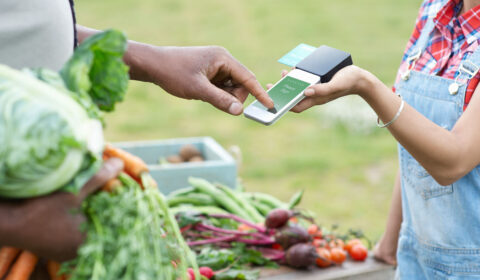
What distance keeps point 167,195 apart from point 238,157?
19.5 inches

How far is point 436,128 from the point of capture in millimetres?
1564

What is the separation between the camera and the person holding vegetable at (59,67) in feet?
2.92

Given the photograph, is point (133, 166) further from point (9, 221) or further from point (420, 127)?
point (420, 127)

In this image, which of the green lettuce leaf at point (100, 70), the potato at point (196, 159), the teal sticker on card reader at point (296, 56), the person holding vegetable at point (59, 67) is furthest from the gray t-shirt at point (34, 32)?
the potato at point (196, 159)

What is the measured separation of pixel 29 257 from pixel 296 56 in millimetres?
939

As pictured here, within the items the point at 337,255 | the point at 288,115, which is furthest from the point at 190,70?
the point at 288,115

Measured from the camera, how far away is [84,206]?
0.92 m

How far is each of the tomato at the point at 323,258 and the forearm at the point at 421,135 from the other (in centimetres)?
74

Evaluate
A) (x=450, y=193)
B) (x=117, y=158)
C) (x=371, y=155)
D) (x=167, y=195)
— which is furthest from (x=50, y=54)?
(x=371, y=155)

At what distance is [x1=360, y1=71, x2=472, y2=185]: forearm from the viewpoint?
60.9 inches

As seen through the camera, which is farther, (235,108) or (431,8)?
(431,8)

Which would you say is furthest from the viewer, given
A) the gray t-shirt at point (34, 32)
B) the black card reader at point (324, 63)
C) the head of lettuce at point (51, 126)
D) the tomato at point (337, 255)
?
the tomato at point (337, 255)

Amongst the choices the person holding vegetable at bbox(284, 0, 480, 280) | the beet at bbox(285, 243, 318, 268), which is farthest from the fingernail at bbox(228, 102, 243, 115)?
the beet at bbox(285, 243, 318, 268)

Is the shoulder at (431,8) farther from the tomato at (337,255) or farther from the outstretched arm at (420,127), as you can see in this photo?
the tomato at (337,255)
